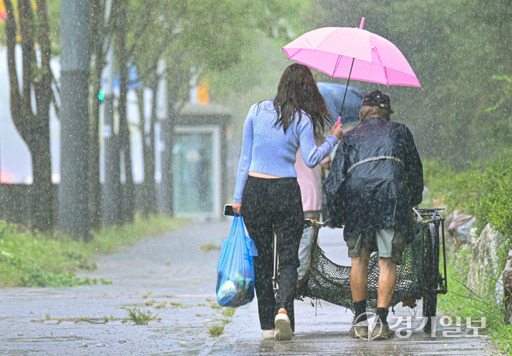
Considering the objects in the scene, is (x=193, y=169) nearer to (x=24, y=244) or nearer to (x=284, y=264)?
(x=24, y=244)

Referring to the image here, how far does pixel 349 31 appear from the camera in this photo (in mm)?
7148

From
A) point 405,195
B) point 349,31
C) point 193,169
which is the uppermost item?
point 349,31

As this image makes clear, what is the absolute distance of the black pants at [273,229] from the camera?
21.5 ft

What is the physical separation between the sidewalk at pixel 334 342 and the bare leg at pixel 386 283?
275 millimetres

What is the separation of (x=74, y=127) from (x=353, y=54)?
9285mm

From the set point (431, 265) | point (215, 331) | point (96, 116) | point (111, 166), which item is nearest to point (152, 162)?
point (111, 166)

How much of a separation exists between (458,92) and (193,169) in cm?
1618

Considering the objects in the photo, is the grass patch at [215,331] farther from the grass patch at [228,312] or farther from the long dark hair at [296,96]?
the long dark hair at [296,96]

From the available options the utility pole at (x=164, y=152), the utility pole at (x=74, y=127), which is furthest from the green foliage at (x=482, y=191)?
the utility pole at (x=164, y=152)

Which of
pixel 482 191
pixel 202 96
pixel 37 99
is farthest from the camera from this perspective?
pixel 202 96

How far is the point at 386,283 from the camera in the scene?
260 inches

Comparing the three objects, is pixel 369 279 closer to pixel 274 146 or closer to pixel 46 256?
pixel 274 146

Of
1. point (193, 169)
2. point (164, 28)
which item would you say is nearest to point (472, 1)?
point (164, 28)

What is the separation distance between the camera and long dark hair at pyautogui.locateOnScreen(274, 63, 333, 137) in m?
6.58
